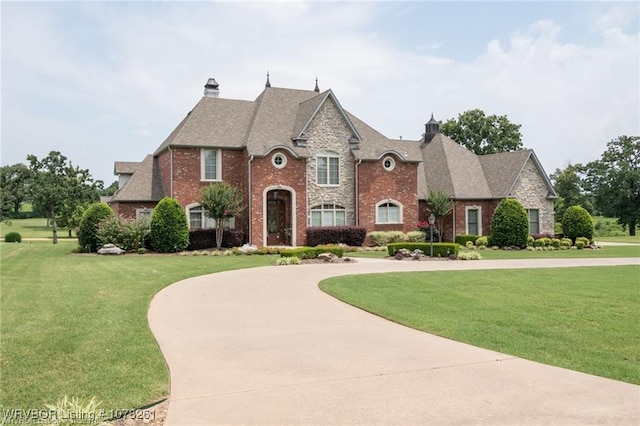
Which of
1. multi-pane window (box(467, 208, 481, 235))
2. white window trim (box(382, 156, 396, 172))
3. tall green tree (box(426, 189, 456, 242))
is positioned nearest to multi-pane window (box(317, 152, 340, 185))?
white window trim (box(382, 156, 396, 172))

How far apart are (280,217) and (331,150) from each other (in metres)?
5.17

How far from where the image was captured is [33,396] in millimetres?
5551

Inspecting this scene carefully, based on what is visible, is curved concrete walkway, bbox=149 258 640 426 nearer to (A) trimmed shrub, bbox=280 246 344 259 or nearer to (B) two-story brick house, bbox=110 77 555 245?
(A) trimmed shrub, bbox=280 246 344 259

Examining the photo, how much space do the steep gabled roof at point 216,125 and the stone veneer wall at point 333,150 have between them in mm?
4272

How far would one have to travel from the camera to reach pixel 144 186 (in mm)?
30484

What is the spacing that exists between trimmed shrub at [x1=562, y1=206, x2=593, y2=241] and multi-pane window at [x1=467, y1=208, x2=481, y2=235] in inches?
231

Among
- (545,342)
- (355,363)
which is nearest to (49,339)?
(355,363)

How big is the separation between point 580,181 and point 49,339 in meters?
65.0

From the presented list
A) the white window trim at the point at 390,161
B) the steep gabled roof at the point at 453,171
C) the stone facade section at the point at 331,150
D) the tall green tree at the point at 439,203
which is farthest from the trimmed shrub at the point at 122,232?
the steep gabled roof at the point at 453,171

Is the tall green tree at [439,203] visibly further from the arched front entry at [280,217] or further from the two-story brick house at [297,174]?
the arched front entry at [280,217]

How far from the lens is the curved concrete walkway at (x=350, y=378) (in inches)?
193

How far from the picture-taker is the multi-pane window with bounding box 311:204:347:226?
30969 millimetres

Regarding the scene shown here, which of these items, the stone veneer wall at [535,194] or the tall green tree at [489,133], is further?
the tall green tree at [489,133]

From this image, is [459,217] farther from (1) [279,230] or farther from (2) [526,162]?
(1) [279,230]
